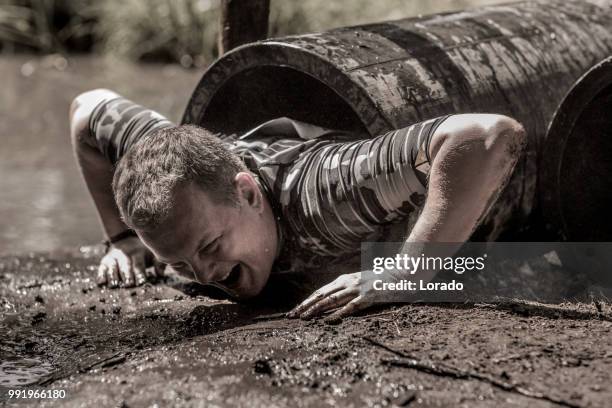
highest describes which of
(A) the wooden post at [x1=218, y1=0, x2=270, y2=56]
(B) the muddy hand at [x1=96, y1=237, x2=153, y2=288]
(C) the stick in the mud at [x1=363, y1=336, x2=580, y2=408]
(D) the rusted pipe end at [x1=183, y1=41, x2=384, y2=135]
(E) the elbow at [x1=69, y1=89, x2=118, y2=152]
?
(A) the wooden post at [x1=218, y1=0, x2=270, y2=56]

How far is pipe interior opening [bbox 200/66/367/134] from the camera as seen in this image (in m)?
4.03

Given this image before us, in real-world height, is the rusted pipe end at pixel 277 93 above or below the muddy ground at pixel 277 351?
above

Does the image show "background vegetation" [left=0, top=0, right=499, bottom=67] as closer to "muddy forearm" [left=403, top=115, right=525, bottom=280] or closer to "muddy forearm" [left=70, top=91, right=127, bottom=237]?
"muddy forearm" [left=70, top=91, right=127, bottom=237]

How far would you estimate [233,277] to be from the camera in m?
3.60

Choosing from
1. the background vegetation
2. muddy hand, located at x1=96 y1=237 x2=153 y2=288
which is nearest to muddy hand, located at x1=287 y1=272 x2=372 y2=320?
muddy hand, located at x1=96 y1=237 x2=153 y2=288

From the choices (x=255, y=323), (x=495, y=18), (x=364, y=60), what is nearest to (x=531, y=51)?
(x=495, y=18)

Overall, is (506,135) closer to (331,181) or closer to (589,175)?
(331,181)

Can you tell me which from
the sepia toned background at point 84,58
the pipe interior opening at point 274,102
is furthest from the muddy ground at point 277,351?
the sepia toned background at point 84,58

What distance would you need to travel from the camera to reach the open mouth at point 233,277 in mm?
3572

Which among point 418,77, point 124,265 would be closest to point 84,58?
point 124,265

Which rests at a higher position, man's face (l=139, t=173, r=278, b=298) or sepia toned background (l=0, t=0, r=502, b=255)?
man's face (l=139, t=173, r=278, b=298)

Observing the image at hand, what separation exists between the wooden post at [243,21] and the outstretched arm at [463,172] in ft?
5.75

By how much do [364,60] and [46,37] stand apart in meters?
7.74

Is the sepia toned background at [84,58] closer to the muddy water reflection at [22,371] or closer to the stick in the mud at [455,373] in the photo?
the muddy water reflection at [22,371]
